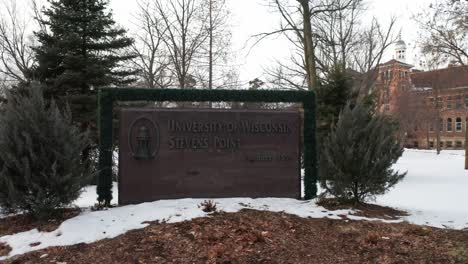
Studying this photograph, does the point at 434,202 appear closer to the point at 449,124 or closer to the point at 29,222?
the point at 29,222

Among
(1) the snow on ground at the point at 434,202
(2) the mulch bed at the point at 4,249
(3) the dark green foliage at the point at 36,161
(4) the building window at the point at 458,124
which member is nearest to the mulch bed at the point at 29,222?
(3) the dark green foliage at the point at 36,161

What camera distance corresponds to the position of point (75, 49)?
15.1m

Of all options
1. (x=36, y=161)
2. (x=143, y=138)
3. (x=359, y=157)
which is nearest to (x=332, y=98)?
(x=359, y=157)

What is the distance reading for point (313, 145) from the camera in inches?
360

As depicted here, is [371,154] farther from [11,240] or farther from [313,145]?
[11,240]

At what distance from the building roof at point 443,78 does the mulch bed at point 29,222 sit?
18.7m

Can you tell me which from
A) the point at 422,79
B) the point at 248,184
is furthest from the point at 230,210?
the point at 422,79

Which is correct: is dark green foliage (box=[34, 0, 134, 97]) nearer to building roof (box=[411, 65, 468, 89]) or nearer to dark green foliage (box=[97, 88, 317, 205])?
dark green foliage (box=[97, 88, 317, 205])

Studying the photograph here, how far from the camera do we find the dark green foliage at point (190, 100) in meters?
8.41

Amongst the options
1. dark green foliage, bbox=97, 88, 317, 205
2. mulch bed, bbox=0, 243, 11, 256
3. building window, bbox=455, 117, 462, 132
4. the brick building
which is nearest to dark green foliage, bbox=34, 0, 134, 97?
dark green foliage, bbox=97, 88, 317, 205

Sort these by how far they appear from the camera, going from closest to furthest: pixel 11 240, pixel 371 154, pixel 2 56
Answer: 1. pixel 11 240
2. pixel 371 154
3. pixel 2 56

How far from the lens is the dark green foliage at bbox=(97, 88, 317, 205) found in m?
8.41

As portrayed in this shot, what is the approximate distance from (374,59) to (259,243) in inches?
1013

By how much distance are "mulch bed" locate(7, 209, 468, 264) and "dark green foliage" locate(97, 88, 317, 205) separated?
2086mm
